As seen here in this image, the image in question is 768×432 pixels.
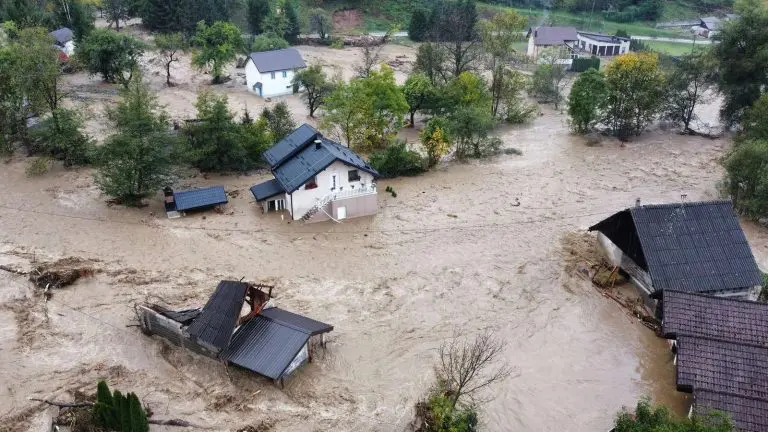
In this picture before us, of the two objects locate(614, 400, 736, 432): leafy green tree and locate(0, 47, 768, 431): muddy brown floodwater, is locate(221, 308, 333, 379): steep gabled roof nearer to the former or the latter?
locate(0, 47, 768, 431): muddy brown floodwater

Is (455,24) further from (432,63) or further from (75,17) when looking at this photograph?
(75,17)

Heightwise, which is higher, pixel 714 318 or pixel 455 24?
pixel 455 24

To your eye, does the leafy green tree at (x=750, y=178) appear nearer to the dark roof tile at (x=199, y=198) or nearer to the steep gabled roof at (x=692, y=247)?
the steep gabled roof at (x=692, y=247)

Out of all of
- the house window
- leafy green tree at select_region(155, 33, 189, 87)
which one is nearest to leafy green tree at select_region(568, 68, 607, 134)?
the house window

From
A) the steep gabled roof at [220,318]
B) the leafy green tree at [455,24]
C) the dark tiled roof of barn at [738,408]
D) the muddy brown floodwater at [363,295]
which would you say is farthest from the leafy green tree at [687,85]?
the steep gabled roof at [220,318]

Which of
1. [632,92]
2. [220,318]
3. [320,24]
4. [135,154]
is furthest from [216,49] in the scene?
[220,318]

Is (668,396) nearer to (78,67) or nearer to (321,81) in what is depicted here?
(321,81)
